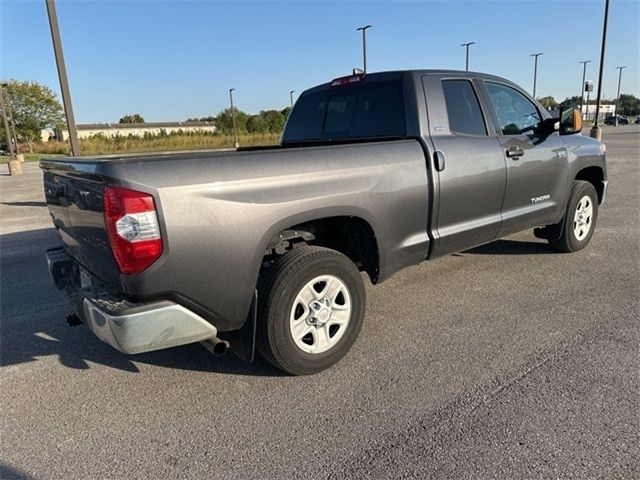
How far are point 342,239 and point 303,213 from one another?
750mm

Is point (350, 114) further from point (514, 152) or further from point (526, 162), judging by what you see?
point (526, 162)

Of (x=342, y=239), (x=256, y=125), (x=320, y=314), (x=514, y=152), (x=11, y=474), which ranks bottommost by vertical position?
(x=11, y=474)

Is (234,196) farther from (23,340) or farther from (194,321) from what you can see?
(23,340)

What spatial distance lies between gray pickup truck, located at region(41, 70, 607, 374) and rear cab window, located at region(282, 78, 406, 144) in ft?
0.05

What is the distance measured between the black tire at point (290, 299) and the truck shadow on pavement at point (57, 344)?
0.27 metres

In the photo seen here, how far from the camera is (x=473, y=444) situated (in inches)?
92.4

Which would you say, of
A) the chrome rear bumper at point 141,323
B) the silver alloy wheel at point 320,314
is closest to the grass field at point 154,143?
the silver alloy wheel at point 320,314

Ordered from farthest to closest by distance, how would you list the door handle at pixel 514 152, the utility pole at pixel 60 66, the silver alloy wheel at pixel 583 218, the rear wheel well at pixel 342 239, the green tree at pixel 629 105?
the green tree at pixel 629 105 < the utility pole at pixel 60 66 < the silver alloy wheel at pixel 583 218 < the door handle at pixel 514 152 < the rear wheel well at pixel 342 239

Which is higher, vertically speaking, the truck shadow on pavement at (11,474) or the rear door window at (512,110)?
the rear door window at (512,110)

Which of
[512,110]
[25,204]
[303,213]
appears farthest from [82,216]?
[25,204]

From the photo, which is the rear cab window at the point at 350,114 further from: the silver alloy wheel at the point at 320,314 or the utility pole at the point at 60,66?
the utility pole at the point at 60,66

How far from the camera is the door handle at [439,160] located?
11.6 feet

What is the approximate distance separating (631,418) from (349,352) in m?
1.67

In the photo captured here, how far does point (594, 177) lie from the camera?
18.4 feet
